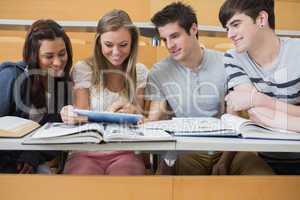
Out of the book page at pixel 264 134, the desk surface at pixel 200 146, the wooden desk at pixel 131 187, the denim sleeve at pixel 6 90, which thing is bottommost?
the wooden desk at pixel 131 187

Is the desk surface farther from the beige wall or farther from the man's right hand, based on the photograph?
the beige wall

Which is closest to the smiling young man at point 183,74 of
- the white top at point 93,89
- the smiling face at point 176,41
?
the smiling face at point 176,41

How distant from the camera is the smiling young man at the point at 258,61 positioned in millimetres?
1311

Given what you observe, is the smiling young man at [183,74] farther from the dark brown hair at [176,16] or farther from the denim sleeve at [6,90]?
the denim sleeve at [6,90]

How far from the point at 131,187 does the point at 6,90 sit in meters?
0.64

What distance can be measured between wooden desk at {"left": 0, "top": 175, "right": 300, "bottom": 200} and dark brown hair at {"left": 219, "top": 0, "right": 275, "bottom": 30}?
0.71 m

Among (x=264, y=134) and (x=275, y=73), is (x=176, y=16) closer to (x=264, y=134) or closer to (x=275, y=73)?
(x=275, y=73)

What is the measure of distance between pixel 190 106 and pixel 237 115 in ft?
0.61

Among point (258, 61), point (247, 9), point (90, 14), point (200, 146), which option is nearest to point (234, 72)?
point (258, 61)

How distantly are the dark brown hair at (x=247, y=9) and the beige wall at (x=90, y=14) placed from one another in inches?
1.1

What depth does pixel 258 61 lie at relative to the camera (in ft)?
4.52

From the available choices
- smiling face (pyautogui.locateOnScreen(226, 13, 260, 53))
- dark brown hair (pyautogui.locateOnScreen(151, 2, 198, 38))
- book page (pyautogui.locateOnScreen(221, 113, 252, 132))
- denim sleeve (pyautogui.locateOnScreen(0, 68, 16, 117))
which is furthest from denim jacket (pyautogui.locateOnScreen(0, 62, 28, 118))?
smiling face (pyautogui.locateOnScreen(226, 13, 260, 53))

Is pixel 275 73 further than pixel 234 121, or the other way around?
pixel 275 73

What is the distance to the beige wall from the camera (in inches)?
→ 55.1
